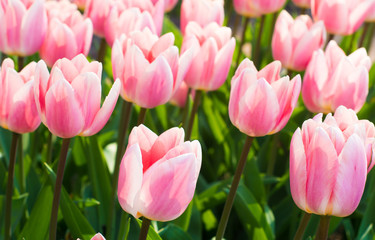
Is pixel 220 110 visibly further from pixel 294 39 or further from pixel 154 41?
pixel 154 41

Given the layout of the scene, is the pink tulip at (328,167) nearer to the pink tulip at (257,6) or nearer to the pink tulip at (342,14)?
the pink tulip at (342,14)

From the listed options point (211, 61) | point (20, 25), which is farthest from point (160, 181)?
point (20, 25)

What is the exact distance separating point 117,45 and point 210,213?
679mm

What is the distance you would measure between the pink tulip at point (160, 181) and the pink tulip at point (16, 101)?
35 centimetres

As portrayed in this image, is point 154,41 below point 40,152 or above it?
above

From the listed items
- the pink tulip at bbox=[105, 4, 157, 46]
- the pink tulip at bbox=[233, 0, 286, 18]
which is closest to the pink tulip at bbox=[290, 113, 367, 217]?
the pink tulip at bbox=[105, 4, 157, 46]

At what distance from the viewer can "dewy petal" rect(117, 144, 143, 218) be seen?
0.98m

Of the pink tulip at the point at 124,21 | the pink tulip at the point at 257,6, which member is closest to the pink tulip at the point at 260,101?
the pink tulip at the point at 124,21

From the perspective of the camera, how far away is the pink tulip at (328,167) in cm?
106

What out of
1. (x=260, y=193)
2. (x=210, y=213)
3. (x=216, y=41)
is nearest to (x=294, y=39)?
(x=216, y=41)

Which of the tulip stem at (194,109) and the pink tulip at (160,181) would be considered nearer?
the pink tulip at (160,181)

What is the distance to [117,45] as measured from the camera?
139 centimetres

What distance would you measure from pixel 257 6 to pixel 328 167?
114cm

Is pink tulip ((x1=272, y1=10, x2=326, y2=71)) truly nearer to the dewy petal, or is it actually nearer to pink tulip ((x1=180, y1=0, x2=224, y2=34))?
pink tulip ((x1=180, y1=0, x2=224, y2=34))
